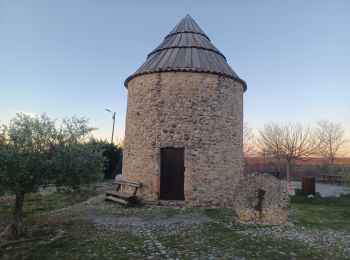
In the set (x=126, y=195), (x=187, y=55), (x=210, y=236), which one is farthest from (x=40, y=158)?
(x=187, y=55)

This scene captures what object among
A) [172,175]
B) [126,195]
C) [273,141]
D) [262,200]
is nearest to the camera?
[262,200]

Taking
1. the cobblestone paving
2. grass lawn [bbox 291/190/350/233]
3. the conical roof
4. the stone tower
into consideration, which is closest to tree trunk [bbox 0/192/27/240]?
the cobblestone paving

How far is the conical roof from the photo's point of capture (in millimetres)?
13305

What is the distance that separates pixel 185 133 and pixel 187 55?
12.2 ft

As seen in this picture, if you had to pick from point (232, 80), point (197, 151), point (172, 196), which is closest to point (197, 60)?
point (232, 80)

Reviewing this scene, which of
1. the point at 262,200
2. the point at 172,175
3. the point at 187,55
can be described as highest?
the point at 187,55

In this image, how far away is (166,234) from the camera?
8125 millimetres

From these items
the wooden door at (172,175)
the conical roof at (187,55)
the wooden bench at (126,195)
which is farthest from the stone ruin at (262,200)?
the conical roof at (187,55)

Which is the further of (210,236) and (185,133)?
(185,133)

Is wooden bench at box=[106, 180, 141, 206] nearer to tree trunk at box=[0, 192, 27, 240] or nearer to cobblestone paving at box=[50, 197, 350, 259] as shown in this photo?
cobblestone paving at box=[50, 197, 350, 259]

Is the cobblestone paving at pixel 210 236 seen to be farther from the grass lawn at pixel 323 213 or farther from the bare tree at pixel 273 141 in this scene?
the bare tree at pixel 273 141

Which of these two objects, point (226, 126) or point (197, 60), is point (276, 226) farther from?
point (197, 60)

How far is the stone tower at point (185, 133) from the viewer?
12.7 m

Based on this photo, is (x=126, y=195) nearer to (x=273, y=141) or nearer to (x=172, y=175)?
(x=172, y=175)
